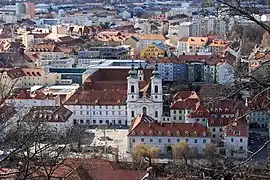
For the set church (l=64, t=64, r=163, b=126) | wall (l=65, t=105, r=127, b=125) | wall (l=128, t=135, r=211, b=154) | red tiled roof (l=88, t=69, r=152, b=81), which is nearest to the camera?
wall (l=128, t=135, r=211, b=154)

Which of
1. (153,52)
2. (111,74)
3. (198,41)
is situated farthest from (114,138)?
(198,41)

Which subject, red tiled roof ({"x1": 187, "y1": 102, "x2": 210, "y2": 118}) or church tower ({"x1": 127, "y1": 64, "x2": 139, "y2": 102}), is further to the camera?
church tower ({"x1": 127, "y1": 64, "x2": 139, "y2": 102})

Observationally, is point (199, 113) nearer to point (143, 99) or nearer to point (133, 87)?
point (143, 99)

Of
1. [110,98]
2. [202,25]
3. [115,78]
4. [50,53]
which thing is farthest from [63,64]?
[202,25]

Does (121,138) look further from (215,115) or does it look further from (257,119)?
(257,119)

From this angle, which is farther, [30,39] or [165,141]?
[30,39]

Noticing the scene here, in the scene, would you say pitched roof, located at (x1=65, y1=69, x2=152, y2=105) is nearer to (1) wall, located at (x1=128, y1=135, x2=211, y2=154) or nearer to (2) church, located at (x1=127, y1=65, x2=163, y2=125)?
(2) church, located at (x1=127, y1=65, x2=163, y2=125)

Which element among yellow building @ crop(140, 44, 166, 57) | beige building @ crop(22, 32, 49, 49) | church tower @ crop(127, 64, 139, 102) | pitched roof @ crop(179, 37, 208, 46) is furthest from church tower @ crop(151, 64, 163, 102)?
beige building @ crop(22, 32, 49, 49)

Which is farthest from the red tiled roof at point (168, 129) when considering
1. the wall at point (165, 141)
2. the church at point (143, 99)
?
the church at point (143, 99)
